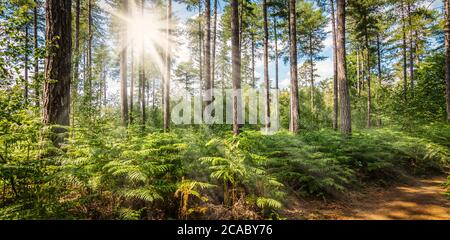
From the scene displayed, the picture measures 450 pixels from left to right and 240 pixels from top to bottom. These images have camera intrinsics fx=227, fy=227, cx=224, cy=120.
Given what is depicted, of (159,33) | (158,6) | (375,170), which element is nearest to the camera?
(375,170)

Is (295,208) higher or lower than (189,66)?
lower

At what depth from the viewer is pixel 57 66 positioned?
5.16 m

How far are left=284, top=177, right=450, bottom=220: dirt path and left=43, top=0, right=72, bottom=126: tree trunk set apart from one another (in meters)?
5.56

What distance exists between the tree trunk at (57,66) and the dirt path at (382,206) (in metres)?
5.56

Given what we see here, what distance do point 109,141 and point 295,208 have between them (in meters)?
4.65

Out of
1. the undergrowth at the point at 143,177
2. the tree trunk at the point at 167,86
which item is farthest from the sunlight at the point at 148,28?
the undergrowth at the point at 143,177

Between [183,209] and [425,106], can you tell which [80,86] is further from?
[425,106]

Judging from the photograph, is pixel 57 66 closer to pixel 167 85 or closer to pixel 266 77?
pixel 167 85

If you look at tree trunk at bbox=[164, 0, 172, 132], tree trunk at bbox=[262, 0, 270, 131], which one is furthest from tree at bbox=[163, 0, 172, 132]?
tree trunk at bbox=[262, 0, 270, 131]

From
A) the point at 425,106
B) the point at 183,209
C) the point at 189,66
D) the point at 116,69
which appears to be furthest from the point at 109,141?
the point at 116,69

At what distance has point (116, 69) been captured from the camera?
34.4 metres

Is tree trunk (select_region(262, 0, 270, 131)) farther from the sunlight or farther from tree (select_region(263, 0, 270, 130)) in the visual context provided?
the sunlight

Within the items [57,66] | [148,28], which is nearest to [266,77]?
[148,28]
